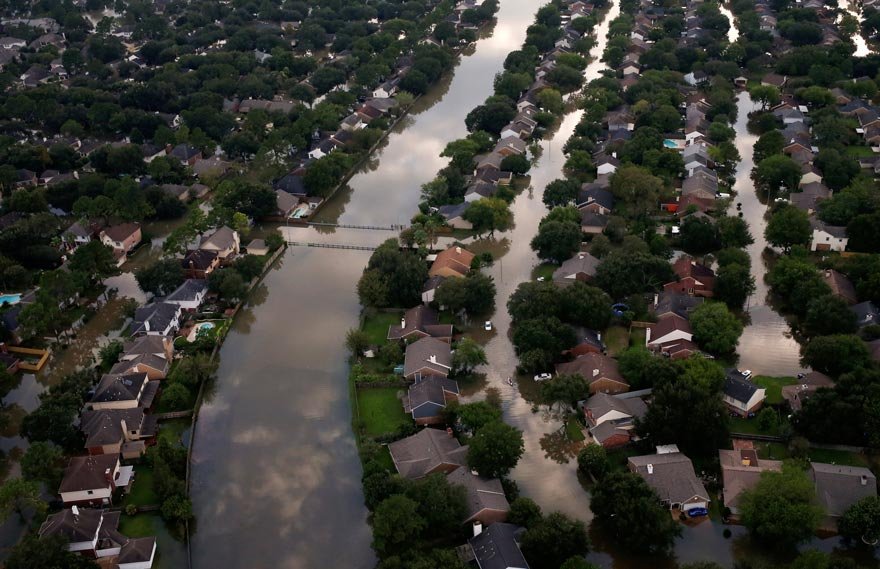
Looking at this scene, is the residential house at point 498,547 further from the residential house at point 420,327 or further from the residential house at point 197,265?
the residential house at point 197,265

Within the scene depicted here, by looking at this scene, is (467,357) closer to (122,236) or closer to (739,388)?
(739,388)

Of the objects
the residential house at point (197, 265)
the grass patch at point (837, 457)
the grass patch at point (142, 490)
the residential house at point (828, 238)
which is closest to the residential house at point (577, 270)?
the residential house at point (828, 238)

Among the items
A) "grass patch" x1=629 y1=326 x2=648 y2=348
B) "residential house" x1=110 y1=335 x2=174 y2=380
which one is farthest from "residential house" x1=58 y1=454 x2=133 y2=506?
"grass patch" x1=629 y1=326 x2=648 y2=348

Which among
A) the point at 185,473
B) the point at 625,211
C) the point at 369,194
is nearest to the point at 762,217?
the point at 625,211

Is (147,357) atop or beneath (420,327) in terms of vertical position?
beneath

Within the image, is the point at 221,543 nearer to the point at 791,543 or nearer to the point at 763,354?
the point at 791,543

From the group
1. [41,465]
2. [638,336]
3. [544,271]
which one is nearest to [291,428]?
[41,465]

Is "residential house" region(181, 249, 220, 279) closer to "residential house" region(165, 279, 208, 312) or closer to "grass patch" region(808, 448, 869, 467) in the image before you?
"residential house" region(165, 279, 208, 312)
